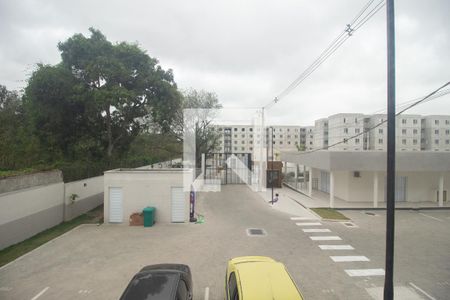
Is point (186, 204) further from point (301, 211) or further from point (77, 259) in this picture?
point (301, 211)

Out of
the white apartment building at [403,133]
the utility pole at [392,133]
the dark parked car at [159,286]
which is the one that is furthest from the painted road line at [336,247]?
the white apartment building at [403,133]

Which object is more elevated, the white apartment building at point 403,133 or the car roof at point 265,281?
the white apartment building at point 403,133

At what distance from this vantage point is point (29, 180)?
12898 millimetres

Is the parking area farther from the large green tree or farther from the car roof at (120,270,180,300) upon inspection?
the large green tree

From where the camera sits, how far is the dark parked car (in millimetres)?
5563

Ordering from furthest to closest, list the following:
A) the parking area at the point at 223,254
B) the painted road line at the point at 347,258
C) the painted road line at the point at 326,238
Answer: the painted road line at the point at 326,238
the painted road line at the point at 347,258
the parking area at the point at 223,254

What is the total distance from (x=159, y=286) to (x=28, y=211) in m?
10.6

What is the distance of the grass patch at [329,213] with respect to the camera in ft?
53.1

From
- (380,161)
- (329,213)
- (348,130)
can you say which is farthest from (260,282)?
(348,130)

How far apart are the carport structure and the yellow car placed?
44.3ft

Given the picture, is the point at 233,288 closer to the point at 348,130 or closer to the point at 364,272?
the point at 364,272

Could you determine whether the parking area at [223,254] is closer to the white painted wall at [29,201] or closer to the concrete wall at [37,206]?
the concrete wall at [37,206]

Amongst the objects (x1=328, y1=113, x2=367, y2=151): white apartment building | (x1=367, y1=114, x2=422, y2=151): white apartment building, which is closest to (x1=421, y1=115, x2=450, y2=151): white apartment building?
(x1=367, y1=114, x2=422, y2=151): white apartment building

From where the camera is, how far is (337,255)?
1057cm
